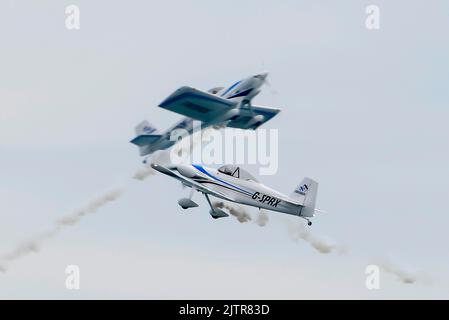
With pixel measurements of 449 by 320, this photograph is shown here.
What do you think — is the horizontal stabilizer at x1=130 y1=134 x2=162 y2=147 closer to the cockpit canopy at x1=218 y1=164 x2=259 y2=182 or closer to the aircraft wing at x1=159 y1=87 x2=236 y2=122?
the aircraft wing at x1=159 y1=87 x2=236 y2=122

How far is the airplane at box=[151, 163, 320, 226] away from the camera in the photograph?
162 ft

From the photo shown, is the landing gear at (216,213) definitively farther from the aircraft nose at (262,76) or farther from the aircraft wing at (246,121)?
the aircraft nose at (262,76)

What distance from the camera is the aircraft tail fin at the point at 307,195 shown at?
4912 cm

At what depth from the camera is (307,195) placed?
49312mm

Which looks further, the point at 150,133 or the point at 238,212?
the point at 150,133

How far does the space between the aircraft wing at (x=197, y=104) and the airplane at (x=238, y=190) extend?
658cm

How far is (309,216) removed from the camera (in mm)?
49125

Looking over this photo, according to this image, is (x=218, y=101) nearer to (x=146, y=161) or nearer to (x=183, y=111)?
(x=183, y=111)

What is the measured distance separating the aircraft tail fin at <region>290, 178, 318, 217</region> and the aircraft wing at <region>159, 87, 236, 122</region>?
897 cm

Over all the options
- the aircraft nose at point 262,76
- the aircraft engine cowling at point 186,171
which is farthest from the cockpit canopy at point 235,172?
the aircraft nose at point 262,76

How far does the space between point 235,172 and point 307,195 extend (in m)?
3.72

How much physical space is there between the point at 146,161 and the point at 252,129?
629 cm

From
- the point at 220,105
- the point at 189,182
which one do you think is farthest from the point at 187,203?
the point at 220,105
